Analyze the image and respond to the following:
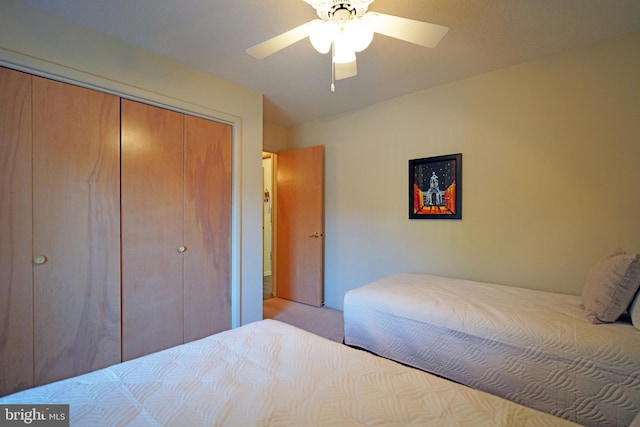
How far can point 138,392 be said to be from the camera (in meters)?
0.97

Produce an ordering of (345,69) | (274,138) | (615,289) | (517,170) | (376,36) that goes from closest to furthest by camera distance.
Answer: (615,289), (345,69), (376,36), (517,170), (274,138)

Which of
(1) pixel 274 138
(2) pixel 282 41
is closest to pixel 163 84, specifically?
(2) pixel 282 41

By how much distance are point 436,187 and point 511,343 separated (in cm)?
161

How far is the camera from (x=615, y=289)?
148cm

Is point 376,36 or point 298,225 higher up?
point 376,36

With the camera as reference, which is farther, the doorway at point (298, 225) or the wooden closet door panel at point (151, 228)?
the doorway at point (298, 225)

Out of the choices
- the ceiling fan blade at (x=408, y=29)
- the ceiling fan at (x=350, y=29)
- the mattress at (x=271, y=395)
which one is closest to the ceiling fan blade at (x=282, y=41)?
the ceiling fan at (x=350, y=29)

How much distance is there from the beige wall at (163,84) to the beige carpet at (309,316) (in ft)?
1.52

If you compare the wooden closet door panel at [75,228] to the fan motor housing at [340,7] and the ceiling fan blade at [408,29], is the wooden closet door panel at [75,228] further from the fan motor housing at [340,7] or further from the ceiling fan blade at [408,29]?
the ceiling fan blade at [408,29]

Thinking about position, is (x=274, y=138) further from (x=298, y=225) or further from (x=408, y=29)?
(x=408, y=29)

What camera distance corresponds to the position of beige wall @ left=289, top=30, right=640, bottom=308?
6.55ft

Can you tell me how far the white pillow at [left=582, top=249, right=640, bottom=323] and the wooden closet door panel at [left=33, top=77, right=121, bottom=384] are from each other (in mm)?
2997

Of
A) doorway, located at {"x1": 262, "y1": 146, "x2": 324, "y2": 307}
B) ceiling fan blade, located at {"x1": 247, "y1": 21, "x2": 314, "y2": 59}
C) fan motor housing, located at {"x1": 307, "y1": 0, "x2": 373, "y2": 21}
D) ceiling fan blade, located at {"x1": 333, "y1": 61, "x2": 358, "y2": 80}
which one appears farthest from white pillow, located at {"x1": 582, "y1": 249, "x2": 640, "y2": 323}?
doorway, located at {"x1": 262, "y1": 146, "x2": 324, "y2": 307}

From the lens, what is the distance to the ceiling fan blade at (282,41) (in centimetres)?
144
